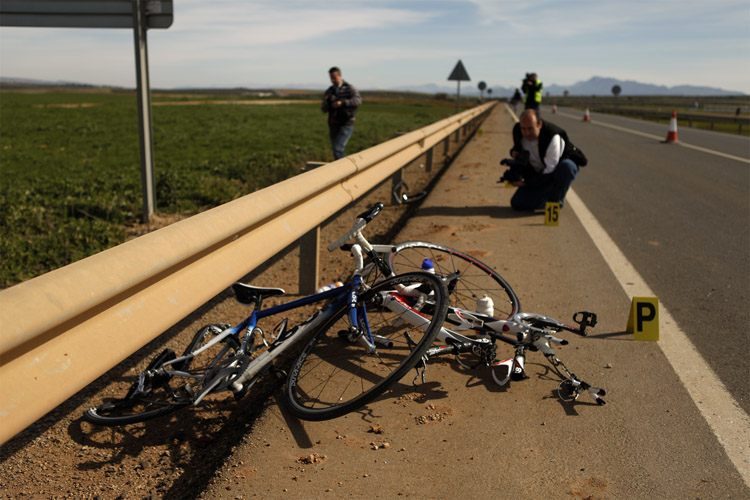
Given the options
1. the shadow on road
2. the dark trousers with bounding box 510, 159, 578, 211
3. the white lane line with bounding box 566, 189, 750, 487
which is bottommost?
the white lane line with bounding box 566, 189, 750, 487

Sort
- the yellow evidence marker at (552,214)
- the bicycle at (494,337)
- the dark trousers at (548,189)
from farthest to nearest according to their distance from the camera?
the dark trousers at (548,189) < the yellow evidence marker at (552,214) < the bicycle at (494,337)

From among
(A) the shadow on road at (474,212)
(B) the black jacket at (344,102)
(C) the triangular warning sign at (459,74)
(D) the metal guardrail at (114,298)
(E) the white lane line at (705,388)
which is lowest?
(E) the white lane line at (705,388)

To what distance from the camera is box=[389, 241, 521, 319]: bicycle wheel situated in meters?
4.64

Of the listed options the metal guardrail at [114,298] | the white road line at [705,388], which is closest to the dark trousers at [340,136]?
the white road line at [705,388]

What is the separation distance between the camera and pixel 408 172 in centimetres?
1458

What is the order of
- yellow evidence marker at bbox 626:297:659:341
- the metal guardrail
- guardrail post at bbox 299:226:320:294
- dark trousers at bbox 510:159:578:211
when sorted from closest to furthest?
1. the metal guardrail
2. yellow evidence marker at bbox 626:297:659:341
3. guardrail post at bbox 299:226:320:294
4. dark trousers at bbox 510:159:578:211

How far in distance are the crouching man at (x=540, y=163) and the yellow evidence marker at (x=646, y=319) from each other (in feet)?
13.8

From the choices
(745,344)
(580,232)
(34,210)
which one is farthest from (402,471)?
(34,210)

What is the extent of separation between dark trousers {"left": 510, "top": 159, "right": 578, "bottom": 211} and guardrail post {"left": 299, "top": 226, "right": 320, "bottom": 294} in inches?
159

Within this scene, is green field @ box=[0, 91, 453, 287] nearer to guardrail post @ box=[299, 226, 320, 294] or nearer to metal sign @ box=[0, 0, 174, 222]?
metal sign @ box=[0, 0, 174, 222]

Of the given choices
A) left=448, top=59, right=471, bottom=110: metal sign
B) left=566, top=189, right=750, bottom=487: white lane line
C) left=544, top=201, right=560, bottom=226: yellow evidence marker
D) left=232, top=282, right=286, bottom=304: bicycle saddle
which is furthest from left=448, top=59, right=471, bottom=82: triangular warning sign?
left=232, top=282, right=286, bottom=304: bicycle saddle

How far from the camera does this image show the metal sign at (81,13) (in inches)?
340

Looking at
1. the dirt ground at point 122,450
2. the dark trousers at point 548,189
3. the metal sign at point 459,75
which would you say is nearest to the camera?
the dirt ground at point 122,450

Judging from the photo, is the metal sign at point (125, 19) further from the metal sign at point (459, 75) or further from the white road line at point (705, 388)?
the metal sign at point (459, 75)
